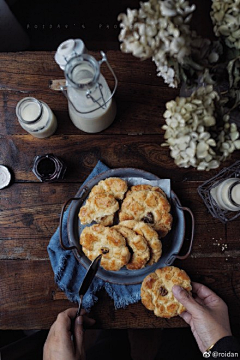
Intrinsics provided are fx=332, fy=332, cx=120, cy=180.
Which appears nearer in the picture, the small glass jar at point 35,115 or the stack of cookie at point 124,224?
the stack of cookie at point 124,224

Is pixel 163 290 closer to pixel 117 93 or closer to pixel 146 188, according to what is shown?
pixel 146 188

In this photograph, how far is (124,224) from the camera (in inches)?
48.9

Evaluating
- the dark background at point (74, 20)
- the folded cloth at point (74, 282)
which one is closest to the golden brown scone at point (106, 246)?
the folded cloth at point (74, 282)

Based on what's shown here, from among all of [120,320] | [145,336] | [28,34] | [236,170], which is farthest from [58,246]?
[28,34]

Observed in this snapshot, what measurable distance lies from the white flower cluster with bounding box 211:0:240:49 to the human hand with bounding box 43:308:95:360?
1.07 meters

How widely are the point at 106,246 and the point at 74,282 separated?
0.26 m

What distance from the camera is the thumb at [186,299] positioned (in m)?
1.19

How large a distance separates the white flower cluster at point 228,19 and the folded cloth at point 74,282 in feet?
2.89

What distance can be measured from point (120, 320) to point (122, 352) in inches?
21.1

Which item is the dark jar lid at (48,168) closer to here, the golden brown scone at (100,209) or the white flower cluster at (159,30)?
the golden brown scone at (100,209)

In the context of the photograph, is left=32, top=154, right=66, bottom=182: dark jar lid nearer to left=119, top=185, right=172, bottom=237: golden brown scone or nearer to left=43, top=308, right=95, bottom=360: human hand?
left=119, top=185, right=172, bottom=237: golden brown scone

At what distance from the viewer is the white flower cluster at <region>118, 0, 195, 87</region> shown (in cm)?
78

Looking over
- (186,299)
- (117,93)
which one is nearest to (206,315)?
(186,299)

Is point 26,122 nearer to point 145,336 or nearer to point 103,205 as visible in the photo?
point 103,205
